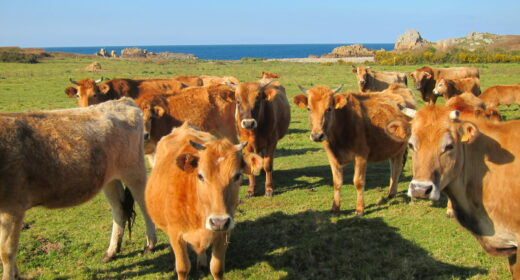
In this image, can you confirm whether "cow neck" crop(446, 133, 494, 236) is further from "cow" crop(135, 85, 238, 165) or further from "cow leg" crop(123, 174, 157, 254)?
"cow" crop(135, 85, 238, 165)

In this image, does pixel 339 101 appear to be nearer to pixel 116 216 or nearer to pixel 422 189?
pixel 422 189

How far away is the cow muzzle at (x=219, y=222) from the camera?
4.19m

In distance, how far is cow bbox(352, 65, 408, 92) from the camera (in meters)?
20.4

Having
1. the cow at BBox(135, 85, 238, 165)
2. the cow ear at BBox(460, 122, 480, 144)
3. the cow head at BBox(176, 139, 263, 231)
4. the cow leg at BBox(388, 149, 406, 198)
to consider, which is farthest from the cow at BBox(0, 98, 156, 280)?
the cow leg at BBox(388, 149, 406, 198)

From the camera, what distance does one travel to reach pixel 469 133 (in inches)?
165

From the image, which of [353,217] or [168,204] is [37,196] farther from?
[353,217]

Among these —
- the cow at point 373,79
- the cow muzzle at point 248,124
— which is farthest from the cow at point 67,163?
the cow at point 373,79

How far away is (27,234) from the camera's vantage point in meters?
6.93

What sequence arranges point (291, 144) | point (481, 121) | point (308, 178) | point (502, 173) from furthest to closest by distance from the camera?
point (291, 144)
point (308, 178)
point (481, 121)
point (502, 173)

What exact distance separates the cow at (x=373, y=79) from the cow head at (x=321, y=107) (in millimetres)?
13037

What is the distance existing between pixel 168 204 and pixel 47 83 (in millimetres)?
27912

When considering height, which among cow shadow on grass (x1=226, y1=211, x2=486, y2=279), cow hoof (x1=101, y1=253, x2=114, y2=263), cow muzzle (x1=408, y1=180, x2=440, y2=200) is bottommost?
cow hoof (x1=101, y1=253, x2=114, y2=263)

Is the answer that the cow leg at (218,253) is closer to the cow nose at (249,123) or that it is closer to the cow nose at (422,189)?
the cow nose at (422,189)

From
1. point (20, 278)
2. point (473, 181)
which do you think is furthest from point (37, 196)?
point (473, 181)
